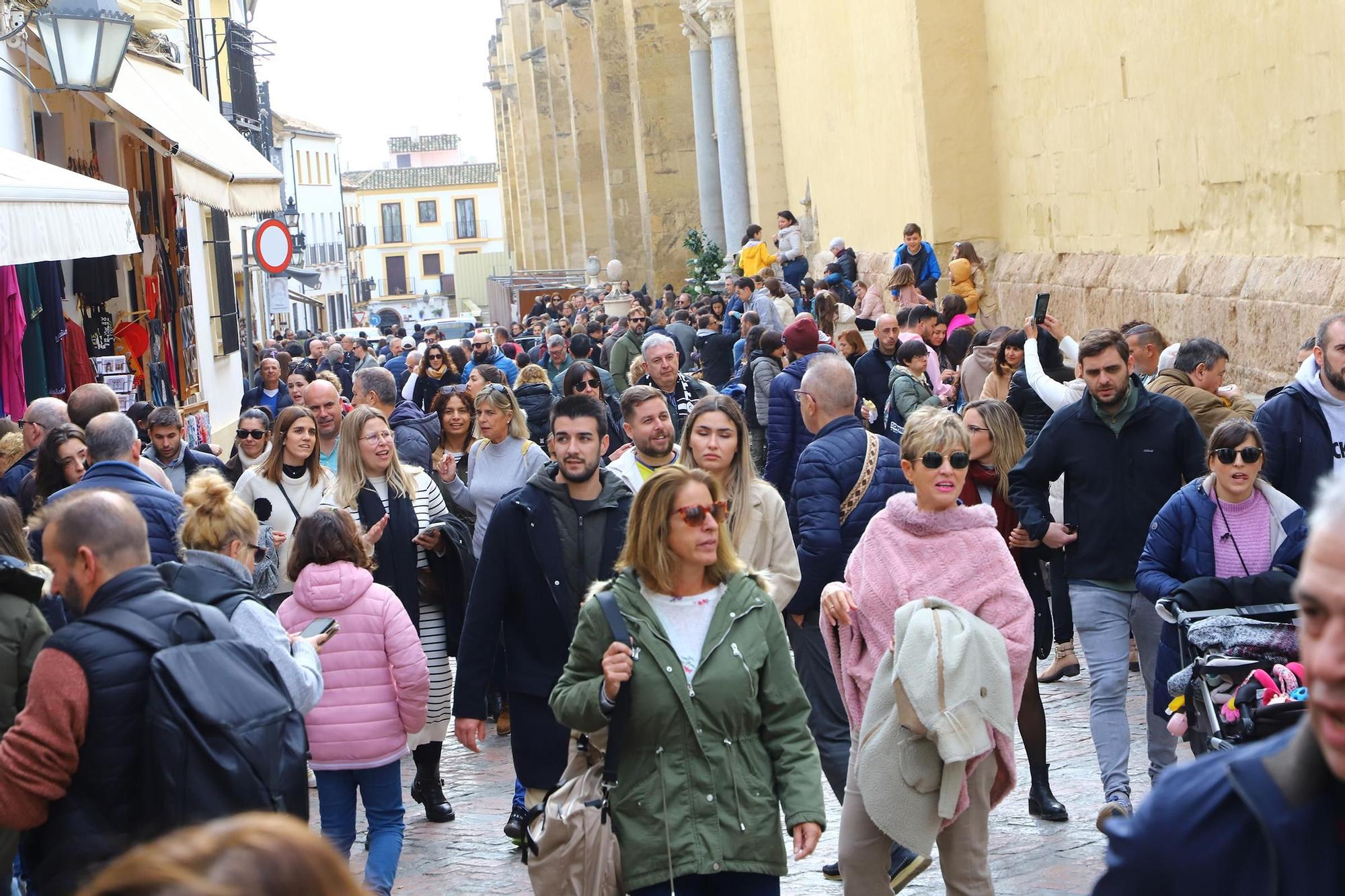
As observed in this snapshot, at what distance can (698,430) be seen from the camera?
6184 mm

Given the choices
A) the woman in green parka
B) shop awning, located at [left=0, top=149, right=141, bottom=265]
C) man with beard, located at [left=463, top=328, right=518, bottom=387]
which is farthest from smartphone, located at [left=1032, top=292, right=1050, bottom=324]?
man with beard, located at [left=463, top=328, right=518, bottom=387]

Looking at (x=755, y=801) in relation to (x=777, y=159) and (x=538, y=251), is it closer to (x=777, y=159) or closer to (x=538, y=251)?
(x=777, y=159)

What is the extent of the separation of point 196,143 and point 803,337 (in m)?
6.51

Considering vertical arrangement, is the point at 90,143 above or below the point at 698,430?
above

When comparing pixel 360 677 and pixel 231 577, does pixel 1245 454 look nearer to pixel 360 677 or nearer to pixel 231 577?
pixel 360 677

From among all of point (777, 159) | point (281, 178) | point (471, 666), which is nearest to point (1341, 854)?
point (471, 666)

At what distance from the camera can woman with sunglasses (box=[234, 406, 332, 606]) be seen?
300 inches

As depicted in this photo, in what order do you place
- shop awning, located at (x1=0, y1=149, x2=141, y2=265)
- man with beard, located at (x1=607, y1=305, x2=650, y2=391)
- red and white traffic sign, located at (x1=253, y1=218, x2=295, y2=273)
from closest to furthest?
shop awning, located at (x1=0, y1=149, x2=141, y2=265)
man with beard, located at (x1=607, y1=305, x2=650, y2=391)
red and white traffic sign, located at (x1=253, y1=218, x2=295, y2=273)

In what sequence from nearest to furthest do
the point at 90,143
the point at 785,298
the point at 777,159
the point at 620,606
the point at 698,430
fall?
the point at 620,606
the point at 698,430
the point at 90,143
the point at 785,298
the point at 777,159

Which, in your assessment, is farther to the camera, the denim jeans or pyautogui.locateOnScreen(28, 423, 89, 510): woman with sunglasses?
pyautogui.locateOnScreen(28, 423, 89, 510): woman with sunglasses

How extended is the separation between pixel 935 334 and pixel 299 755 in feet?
27.7

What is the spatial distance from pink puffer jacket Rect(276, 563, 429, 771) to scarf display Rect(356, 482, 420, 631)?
1532mm

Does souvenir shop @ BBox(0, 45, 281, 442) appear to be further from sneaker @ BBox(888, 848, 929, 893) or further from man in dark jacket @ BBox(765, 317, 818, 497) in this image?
sneaker @ BBox(888, 848, 929, 893)

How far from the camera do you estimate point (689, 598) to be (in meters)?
4.47
